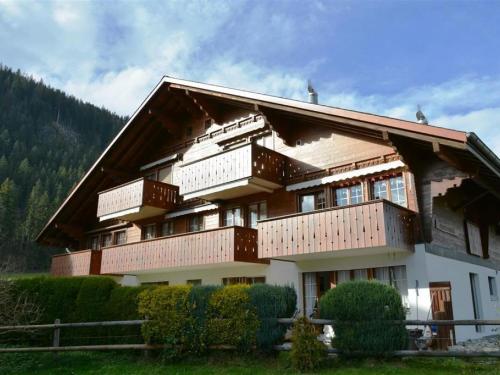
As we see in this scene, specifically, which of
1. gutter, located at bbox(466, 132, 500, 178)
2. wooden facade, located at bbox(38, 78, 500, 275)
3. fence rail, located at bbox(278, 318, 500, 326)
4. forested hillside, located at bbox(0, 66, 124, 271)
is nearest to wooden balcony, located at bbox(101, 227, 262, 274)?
wooden facade, located at bbox(38, 78, 500, 275)

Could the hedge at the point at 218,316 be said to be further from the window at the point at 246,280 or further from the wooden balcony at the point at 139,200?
the wooden balcony at the point at 139,200

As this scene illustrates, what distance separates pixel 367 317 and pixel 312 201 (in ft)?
23.1

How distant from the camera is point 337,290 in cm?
963

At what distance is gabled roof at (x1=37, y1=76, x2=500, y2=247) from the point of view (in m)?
11.7

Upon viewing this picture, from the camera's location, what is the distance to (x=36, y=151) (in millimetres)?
100062

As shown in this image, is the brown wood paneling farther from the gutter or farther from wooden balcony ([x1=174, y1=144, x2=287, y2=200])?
the gutter

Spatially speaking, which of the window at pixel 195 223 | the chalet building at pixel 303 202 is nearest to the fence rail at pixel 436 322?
the chalet building at pixel 303 202

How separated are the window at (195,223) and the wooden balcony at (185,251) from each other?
188cm

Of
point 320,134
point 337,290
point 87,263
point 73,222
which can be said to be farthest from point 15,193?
point 337,290

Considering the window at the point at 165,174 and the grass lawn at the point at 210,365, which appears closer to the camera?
the grass lawn at the point at 210,365

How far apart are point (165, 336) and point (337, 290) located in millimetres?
4113

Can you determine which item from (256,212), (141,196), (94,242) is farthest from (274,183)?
(94,242)

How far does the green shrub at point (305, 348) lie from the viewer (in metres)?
8.94

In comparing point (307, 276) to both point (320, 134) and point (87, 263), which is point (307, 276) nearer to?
point (320, 134)
